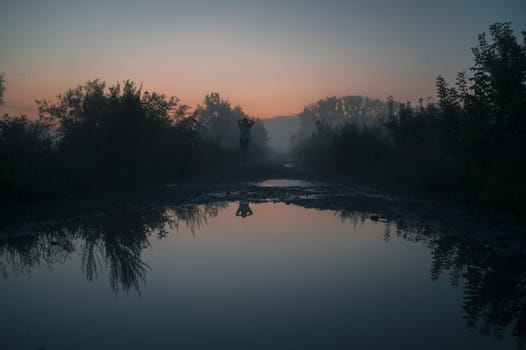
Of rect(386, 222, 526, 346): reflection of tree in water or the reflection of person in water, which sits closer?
rect(386, 222, 526, 346): reflection of tree in water

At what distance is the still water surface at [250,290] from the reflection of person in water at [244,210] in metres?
1.34

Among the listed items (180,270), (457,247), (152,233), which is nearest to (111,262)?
(180,270)

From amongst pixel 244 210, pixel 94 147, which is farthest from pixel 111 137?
A: pixel 244 210

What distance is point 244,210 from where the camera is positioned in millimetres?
7898

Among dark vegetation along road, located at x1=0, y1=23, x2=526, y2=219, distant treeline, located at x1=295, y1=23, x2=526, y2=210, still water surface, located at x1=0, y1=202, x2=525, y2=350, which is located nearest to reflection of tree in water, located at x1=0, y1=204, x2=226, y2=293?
still water surface, located at x1=0, y1=202, x2=525, y2=350

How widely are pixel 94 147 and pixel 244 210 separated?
734cm

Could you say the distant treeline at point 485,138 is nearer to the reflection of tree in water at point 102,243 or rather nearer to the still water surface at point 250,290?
the still water surface at point 250,290

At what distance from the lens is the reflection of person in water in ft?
24.5

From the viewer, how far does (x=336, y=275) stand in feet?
13.2

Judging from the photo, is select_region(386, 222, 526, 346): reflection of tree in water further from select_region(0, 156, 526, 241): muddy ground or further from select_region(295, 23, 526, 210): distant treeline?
select_region(295, 23, 526, 210): distant treeline

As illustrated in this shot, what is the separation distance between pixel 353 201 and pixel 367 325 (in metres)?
6.18

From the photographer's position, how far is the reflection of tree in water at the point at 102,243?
4266 millimetres

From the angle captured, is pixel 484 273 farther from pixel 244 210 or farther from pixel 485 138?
pixel 485 138

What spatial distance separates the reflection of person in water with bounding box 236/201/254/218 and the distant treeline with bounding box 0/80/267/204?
5.02 meters
